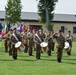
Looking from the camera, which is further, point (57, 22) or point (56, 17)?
point (56, 17)

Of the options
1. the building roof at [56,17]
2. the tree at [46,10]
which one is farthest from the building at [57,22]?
the tree at [46,10]

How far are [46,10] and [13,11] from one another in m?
6.25

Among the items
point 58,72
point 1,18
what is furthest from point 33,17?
point 58,72

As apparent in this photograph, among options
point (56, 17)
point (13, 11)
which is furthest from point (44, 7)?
point (56, 17)

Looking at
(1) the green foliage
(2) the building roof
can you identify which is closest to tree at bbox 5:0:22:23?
(1) the green foliage

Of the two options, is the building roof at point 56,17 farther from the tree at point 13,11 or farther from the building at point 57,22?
the tree at point 13,11

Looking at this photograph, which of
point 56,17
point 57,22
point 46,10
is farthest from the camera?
point 56,17

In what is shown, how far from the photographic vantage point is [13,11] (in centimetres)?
6806

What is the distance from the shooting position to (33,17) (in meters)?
77.7

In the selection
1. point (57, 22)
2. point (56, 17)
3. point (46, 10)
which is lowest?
point (56, 17)

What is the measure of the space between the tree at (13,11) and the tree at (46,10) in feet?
13.5

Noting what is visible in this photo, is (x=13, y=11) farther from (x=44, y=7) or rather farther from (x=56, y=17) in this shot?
(x=56, y=17)

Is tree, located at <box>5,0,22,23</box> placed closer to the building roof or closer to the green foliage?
the green foliage

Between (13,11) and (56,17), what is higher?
(13,11)
